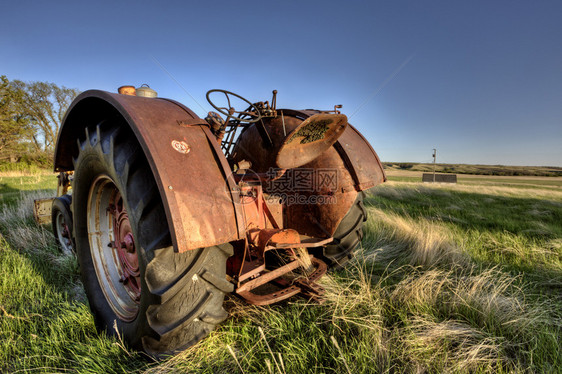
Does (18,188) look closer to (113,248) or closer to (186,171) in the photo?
(113,248)

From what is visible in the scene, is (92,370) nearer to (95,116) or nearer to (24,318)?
(24,318)

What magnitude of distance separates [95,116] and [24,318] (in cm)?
148

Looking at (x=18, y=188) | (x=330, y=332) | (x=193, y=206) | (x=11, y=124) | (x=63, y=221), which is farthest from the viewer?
(x=11, y=124)

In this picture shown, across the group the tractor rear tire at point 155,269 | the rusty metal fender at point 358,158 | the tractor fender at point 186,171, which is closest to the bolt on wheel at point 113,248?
the tractor rear tire at point 155,269

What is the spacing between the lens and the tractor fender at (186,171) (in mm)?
1155

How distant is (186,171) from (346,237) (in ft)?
4.86

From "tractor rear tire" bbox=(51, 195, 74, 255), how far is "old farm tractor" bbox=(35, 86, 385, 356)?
0.19 feet

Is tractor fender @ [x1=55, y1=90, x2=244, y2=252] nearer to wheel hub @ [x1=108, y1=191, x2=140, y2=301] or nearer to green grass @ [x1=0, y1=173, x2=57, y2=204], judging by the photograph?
wheel hub @ [x1=108, y1=191, x2=140, y2=301]

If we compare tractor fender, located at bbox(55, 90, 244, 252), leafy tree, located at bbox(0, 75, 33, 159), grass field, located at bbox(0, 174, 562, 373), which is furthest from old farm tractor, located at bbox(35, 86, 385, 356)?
leafy tree, located at bbox(0, 75, 33, 159)

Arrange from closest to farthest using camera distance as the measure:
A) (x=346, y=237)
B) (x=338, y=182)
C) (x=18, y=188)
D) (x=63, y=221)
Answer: (x=338, y=182) → (x=346, y=237) → (x=63, y=221) → (x=18, y=188)

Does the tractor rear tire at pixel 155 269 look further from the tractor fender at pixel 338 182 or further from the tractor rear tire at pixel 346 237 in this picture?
the tractor rear tire at pixel 346 237

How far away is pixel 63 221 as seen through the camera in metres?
3.12

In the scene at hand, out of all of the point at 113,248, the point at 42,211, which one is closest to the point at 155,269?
the point at 113,248

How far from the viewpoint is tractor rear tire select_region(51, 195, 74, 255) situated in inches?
107
